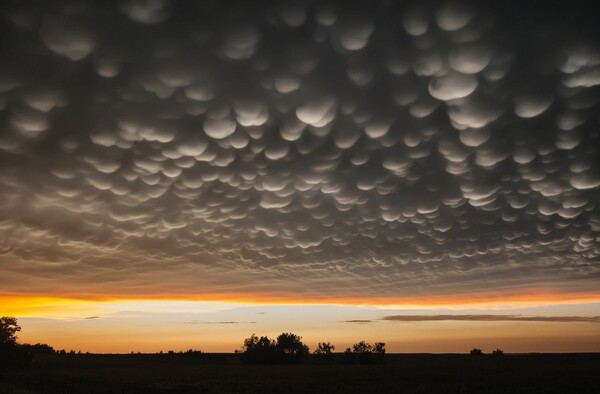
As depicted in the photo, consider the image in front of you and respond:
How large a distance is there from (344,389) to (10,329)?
2203 inches

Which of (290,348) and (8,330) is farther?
(290,348)

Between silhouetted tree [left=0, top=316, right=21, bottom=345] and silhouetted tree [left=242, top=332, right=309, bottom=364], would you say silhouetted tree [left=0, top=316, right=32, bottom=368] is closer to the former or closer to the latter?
silhouetted tree [left=0, top=316, right=21, bottom=345]

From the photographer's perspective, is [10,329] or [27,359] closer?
[27,359]

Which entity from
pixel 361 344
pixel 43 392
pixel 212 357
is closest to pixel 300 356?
pixel 361 344

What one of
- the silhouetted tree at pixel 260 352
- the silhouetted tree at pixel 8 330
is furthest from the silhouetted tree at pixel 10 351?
the silhouetted tree at pixel 260 352

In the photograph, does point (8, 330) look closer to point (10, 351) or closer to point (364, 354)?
point (10, 351)

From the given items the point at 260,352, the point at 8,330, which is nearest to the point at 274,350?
the point at 260,352

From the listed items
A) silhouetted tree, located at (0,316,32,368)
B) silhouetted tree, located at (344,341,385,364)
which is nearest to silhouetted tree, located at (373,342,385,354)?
silhouetted tree, located at (344,341,385,364)

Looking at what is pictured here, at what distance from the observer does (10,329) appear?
64438 millimetres

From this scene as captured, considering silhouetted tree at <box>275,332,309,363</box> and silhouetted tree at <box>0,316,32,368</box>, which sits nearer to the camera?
silhouetted tree at <box>0,316,32,368</box>

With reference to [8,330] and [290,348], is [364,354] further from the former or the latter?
[8,330]

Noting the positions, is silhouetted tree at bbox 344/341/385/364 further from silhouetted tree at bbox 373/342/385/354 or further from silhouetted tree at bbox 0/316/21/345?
silhouetted tree at bbox 0/316/21/345

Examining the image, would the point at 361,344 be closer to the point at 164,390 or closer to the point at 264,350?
the point at 264,350

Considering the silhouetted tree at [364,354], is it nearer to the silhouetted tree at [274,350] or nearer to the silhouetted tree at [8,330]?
the silhouetted tree at [274,350]
